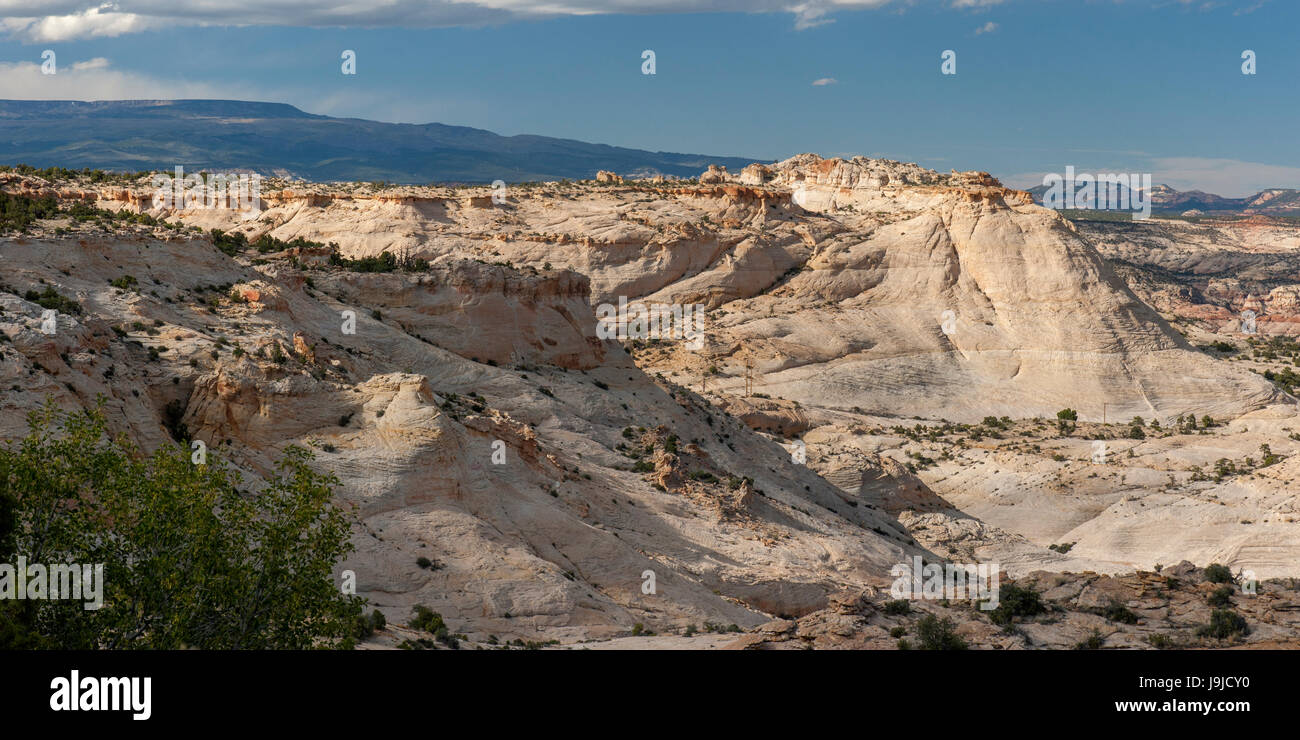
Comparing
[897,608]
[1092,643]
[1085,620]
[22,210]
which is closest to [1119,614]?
[1085,620]

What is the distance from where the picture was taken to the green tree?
14500 millimetres

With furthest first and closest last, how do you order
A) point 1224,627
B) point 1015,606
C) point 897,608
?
point 1015,606, point 897,608, point 1224,627

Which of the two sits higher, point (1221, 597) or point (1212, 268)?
point (1212, 268)

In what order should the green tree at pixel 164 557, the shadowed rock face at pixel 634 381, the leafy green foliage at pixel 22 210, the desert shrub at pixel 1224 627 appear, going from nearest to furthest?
the green tree at pixel 164 557 → the desert shrub at pixel 1224 627 → the shadowed rock face at pixel 634 381 → the leafy green foliage at pixel 22 210

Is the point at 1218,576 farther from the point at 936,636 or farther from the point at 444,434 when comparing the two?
the point at 444,434

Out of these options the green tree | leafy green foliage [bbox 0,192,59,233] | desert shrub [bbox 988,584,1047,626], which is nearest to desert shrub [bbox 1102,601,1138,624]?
desert shrub [bbox 988,584,1047,626]

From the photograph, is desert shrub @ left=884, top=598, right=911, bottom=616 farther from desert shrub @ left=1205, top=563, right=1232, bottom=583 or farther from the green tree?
the green tree

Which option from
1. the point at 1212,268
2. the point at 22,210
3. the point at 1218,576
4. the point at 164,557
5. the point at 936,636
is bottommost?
the point at 1218,576

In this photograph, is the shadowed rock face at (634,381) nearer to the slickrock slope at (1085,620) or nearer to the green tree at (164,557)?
the green tree at (164,557)

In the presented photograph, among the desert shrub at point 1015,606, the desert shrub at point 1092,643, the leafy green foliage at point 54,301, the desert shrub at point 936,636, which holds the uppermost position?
the leafy green foliage at point 54,301

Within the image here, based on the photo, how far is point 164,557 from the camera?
14.8 meters

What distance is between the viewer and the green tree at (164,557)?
1450 centimetres

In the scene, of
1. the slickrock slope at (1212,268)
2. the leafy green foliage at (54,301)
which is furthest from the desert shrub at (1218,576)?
the slickrock slope at (1212,268)
